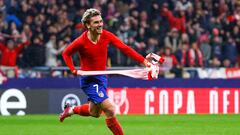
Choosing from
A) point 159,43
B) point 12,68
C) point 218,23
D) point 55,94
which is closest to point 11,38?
point 12,68

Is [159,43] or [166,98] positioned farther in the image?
[159,43]

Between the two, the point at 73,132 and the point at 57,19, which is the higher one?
the point at 57,19

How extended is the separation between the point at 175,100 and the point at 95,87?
9682 millimetres

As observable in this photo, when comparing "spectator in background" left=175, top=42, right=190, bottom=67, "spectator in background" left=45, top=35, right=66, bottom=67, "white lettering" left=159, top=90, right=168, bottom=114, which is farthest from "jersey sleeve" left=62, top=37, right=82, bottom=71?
"spectator in background" left=175, top=42, right=190, bottom=67

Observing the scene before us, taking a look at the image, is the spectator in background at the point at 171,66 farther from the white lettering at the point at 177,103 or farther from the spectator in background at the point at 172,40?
the white lettering at the point at 177,103

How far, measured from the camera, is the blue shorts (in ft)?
39.7

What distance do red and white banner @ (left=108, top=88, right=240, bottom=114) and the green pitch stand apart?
68.3 inches

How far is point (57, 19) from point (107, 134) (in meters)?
11.0

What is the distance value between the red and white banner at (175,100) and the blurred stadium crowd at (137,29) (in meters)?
2.01

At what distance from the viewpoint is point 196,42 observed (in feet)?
81.9

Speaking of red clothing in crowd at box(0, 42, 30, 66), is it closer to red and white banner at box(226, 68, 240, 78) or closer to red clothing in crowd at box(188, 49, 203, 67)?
red clothing in crowd at box(188, 49, 203, 67)

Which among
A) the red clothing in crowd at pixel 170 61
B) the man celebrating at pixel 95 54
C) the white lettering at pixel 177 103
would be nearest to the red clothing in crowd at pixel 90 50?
the man celebrating at pixel 95 54

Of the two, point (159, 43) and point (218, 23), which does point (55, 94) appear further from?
point (218, 23)

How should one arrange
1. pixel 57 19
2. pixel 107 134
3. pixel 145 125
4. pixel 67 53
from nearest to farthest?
1. pixel 67 53
2. pixel 107 134
3. pixel 145 125
4. pixel 57 19
